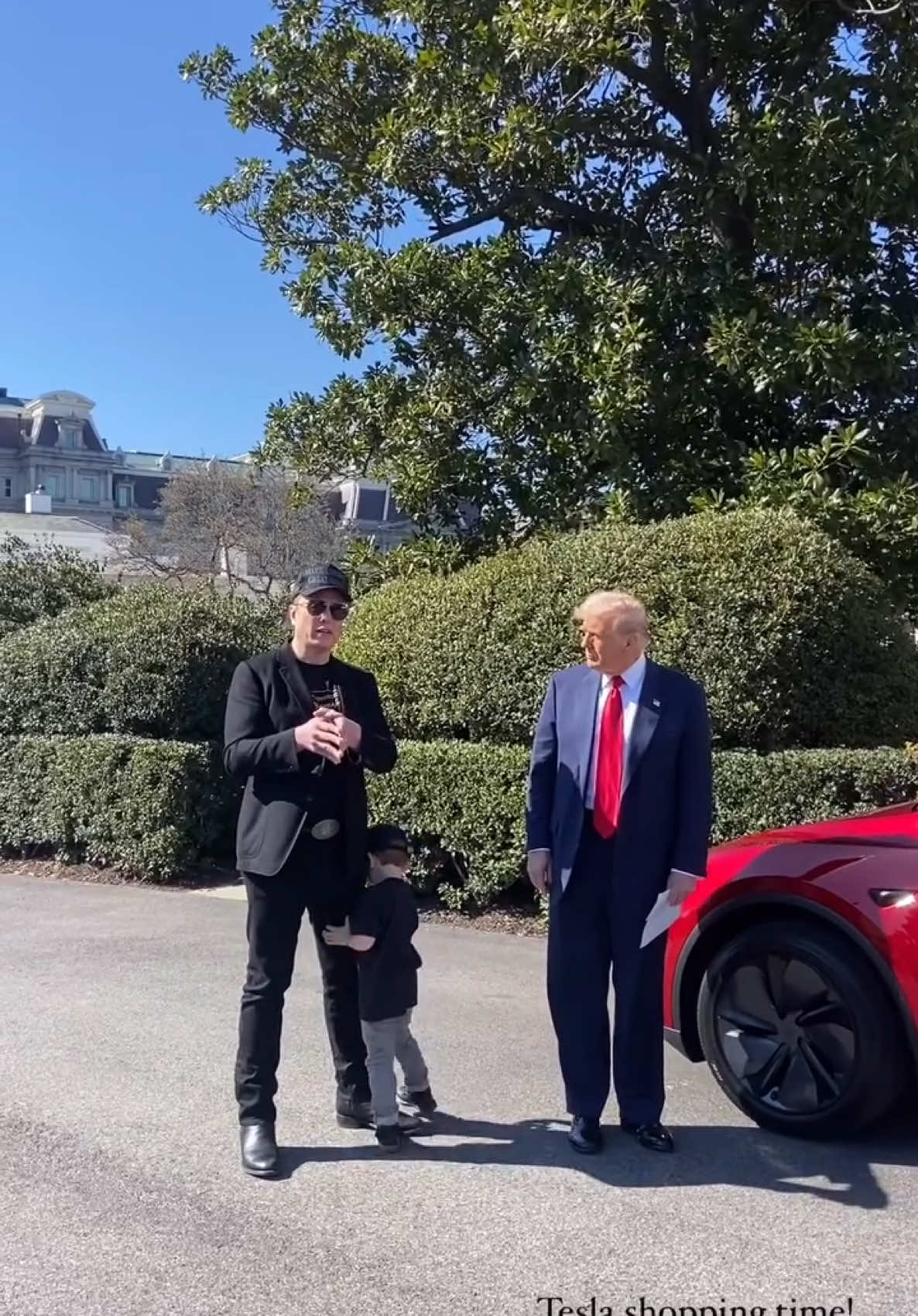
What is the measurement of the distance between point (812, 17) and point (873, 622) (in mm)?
5016

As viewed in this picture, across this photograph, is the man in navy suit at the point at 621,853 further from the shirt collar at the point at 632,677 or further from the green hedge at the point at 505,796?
the green hedge at the point at 505,796

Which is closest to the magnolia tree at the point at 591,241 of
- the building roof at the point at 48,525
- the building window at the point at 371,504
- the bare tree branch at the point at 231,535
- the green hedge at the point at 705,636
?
the green hedge at the point at 705,636

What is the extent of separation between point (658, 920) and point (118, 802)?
20.0 feet

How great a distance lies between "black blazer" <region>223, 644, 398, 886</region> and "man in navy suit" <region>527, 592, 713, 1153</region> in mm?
625

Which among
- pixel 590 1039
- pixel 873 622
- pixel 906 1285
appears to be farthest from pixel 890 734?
pixel 906 1285

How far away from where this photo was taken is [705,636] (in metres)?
7.50

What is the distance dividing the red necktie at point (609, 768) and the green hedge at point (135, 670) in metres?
6.16

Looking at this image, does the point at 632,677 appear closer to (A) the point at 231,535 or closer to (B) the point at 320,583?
(B) the point at 320,583

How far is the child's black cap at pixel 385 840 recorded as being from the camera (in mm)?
4332

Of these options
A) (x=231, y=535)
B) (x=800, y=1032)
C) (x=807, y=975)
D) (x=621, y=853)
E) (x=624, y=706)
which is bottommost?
(x=800, y=1032)

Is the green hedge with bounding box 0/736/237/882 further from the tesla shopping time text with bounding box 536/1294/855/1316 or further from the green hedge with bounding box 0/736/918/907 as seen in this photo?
the tesla shopping time text with bounding box 536/1294/855/1316

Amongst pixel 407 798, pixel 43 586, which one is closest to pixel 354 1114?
pixel 407 798

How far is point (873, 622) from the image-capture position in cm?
780

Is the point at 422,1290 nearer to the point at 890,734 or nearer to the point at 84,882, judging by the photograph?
the point at 890,734
